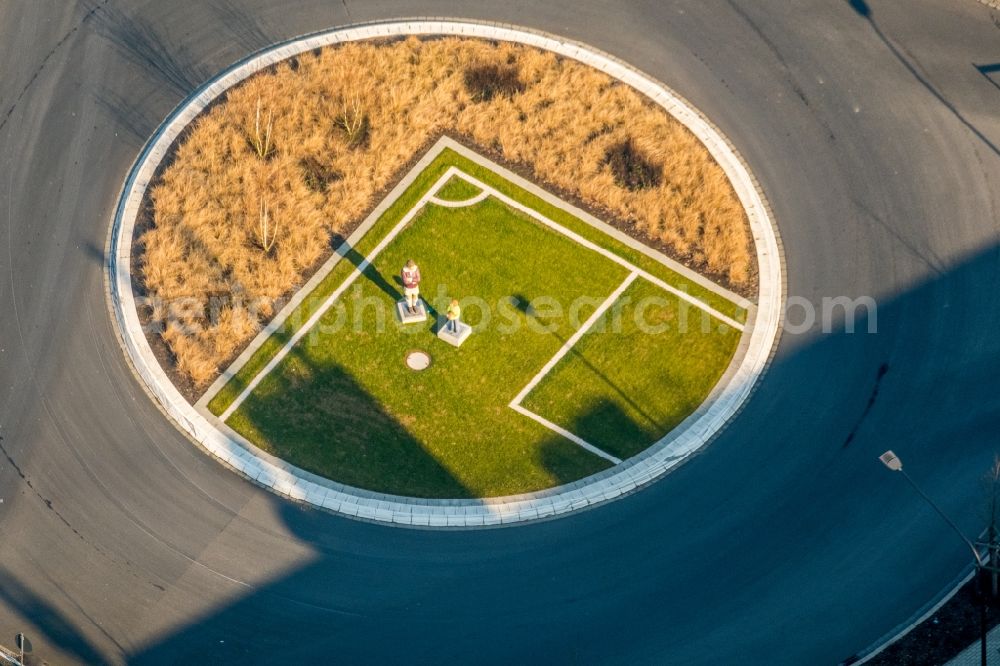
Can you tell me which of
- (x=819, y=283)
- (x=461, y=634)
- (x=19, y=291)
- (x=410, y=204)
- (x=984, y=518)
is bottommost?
(x=19, y=291)

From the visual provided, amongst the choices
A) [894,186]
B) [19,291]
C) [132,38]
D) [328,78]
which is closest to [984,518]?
[894,186]

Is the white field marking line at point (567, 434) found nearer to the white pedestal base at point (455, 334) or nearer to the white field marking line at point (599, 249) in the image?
the white pedestal base at point (455, 334)

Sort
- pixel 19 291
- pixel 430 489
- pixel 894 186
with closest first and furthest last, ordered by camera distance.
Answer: pixel 430 489, pixel 19 291, pixel 894 186

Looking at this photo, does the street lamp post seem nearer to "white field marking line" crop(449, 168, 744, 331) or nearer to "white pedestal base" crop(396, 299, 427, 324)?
"white field marking line" crop(449, 168, 744, 331)

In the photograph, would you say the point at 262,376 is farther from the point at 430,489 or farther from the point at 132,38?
the point at 132,38

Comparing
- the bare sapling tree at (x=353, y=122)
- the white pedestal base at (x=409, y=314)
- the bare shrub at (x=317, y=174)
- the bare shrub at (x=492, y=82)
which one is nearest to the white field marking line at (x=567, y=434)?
the white pedestal base at (x=409, y=314)

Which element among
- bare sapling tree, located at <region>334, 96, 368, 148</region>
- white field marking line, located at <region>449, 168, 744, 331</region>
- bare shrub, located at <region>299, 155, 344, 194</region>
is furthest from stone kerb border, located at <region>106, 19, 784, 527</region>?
bare shrub, located at <region>299, 155, 344, 194</region>

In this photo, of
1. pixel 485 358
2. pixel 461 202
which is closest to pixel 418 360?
pixel 485 358
